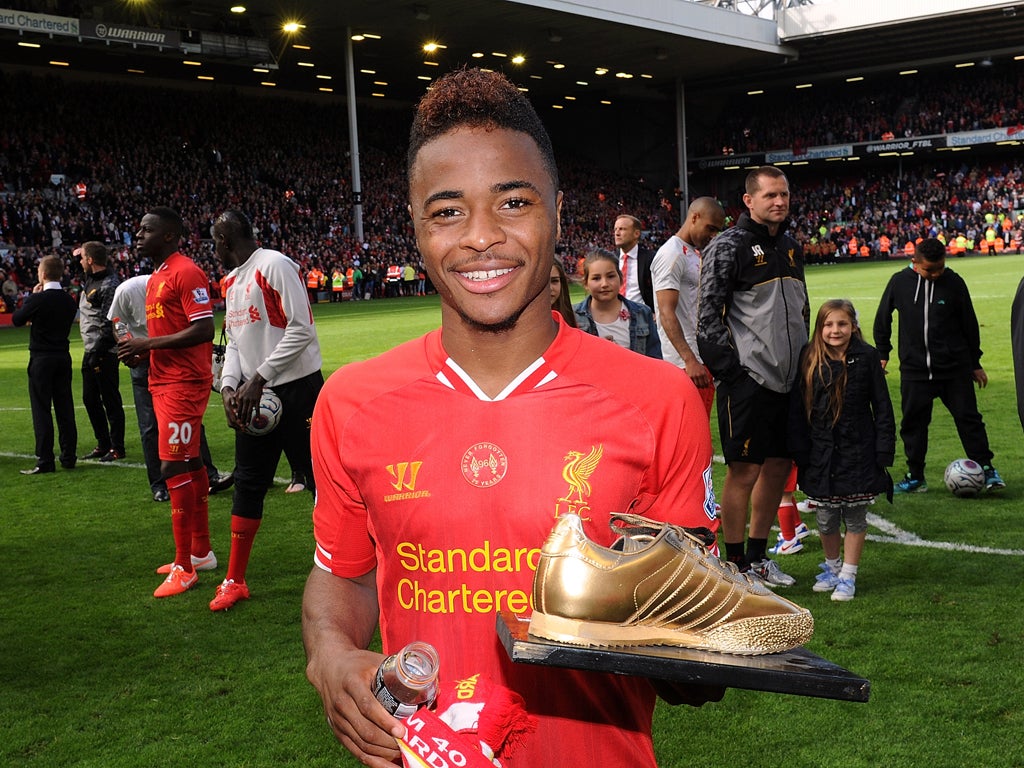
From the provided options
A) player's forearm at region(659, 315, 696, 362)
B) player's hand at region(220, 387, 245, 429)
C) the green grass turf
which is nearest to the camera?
the green grass turf

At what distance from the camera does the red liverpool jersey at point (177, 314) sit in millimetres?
6973

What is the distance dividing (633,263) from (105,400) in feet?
18.3

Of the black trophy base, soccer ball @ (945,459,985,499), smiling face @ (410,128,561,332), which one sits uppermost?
smiling face @ (410,128,561,332)

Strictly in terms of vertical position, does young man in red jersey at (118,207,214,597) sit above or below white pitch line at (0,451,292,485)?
above

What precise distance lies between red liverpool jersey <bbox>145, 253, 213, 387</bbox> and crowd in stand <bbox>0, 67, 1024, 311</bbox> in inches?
966

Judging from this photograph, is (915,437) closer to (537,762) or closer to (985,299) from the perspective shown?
(537,762)

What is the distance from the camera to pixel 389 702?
1.67 meters

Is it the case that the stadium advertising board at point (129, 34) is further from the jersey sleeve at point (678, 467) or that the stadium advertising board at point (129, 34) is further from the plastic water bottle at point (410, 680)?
the plastic water bottle at point (410, 680)

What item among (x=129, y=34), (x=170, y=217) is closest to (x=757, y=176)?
(x=170, y=217)

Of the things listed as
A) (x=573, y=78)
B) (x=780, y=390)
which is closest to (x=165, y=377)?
(x=780, y=390)

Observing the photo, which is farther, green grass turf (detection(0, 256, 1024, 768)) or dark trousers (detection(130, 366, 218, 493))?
dark trousers (detection(130, 366, 218, 493))

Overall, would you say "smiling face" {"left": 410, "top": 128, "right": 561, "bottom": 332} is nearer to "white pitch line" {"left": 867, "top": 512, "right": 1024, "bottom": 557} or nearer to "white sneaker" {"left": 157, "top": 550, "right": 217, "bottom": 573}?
"white sneaker" {"left": 157, "top": 550, "right": 217, "bottom": 573}

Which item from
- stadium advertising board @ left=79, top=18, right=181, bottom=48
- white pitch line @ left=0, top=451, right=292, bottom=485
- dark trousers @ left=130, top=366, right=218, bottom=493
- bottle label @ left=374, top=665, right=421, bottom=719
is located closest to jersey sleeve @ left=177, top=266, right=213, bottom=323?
dark trousers @ left=130, top=366, right=218, bottom=493

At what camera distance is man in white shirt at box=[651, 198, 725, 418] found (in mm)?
7242
